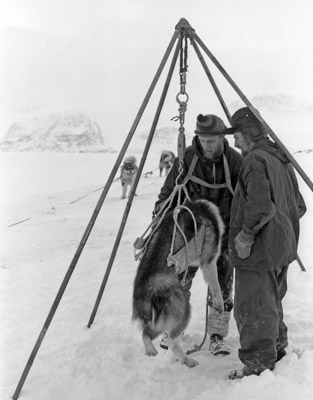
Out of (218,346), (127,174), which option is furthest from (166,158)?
(218,346)

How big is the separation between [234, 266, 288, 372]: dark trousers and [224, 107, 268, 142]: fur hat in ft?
3.16

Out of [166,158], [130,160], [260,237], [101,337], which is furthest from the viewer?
[166,158]

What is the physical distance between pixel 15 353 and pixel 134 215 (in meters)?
5.84

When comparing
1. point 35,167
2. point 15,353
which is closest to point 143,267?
point 15,353

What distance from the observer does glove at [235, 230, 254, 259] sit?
2.59 metres

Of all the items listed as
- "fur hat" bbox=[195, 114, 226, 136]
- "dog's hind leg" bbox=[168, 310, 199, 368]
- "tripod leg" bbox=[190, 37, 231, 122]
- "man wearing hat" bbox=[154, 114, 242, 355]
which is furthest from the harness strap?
"dog's hind leg" bbox=[168, 310, 199, 368]

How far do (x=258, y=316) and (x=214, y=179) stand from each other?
122 centimetres

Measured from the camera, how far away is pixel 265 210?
2.50 m

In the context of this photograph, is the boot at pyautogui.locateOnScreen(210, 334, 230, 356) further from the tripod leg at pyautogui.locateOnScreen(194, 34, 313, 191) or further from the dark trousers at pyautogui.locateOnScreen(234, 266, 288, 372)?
the tripod leg at pyautogui.locateOnScreen(194, 34, 313, 191)

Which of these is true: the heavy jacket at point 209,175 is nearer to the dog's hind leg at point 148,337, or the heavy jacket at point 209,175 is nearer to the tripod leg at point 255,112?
the tripod leg at point 255,112

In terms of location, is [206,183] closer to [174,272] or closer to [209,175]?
[209,175]

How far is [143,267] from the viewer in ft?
9.72

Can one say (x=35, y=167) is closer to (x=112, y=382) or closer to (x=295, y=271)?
(x=295, y=271)

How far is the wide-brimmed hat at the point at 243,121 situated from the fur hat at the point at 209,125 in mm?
285
